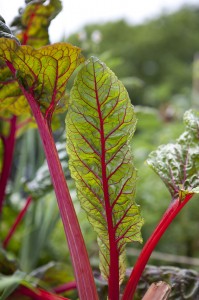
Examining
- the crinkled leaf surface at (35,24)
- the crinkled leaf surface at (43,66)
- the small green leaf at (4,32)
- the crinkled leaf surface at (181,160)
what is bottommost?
the crinkled leaf surface at (181,160)

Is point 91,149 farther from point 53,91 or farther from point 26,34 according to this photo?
point 26,34

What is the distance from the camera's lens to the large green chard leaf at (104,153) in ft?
1.35

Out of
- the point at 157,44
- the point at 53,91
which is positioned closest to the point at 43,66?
the point at 53,91

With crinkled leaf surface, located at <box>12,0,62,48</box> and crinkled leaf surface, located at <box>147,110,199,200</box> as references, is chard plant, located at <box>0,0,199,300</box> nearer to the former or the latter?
crinkled leaf surface, located at <box>147,110,199,200</box>

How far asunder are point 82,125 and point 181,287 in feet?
0.74

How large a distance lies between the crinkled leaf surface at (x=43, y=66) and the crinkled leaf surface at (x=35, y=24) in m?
0.19

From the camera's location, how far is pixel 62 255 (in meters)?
0.93

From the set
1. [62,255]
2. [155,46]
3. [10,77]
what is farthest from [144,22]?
[10,77]

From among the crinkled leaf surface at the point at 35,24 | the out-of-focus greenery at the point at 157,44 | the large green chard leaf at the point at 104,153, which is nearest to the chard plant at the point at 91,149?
the large green chard leaf at the point at 104,153

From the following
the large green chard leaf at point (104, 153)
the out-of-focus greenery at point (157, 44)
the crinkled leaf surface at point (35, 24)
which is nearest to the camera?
the large green chard leaf at point (104, 153)

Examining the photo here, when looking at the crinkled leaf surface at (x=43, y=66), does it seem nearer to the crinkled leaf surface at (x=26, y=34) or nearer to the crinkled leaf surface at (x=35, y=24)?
the crinkled leaf surface at (x=26, y=34)

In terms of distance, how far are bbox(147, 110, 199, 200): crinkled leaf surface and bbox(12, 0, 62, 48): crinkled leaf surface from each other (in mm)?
239

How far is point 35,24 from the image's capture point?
637mm

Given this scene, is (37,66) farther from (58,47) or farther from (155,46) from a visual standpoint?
(155,46)
